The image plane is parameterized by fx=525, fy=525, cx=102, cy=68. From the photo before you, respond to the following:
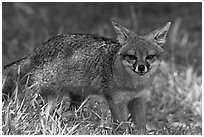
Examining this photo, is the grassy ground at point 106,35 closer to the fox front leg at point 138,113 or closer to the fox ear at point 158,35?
the fox front leg at point 138,113

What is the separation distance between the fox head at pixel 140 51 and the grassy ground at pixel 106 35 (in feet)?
1.98

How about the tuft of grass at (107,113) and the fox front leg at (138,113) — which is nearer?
the tuft of grass at (107,113)

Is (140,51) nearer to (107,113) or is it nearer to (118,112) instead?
(118,112)

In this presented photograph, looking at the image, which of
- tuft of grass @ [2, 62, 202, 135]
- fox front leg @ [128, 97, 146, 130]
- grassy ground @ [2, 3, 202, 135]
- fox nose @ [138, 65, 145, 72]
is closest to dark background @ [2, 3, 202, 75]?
grassy ground @ [2, 3, 202, 135]

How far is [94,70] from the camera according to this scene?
5.54 meters

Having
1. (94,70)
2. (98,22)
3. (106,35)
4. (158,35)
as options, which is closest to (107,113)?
(94,70)

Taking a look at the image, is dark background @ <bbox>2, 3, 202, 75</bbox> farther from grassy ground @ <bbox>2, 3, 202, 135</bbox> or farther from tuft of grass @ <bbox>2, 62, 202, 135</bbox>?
tuft of grass @ <bbox>2, 62, 202, 135</bbox>

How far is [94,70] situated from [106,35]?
2.42 meters

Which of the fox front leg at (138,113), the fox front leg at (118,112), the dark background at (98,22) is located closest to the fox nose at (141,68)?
the fox front leg at (118,112)

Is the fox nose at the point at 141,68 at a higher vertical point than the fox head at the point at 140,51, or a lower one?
lower

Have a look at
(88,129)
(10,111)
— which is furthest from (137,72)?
(10,111)

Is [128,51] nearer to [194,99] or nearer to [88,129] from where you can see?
[88,129]

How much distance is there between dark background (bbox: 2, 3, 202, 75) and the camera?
322 inches

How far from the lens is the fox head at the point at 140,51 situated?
5.02 m
